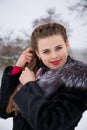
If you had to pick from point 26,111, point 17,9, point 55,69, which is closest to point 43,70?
point 55,69

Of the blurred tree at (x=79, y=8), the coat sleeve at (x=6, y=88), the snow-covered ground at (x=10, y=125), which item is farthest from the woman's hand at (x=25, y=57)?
the blurred tree at (x=79, y=8)

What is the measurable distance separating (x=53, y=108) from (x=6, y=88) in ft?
1.03

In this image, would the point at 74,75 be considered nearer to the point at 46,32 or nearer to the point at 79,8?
the point at 46,32

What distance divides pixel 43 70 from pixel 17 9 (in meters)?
3.73

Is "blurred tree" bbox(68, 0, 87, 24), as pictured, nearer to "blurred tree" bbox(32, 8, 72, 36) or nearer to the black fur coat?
"blurred tree" bbox(32, 8, 72, 36)

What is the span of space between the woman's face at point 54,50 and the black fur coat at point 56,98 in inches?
1.1

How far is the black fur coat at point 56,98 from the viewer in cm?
79

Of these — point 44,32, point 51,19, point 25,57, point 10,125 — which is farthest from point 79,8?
point 44,32

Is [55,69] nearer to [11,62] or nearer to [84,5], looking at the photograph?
[11,62]

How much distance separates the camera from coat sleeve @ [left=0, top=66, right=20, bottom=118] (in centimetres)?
104

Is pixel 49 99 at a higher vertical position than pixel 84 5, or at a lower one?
higher

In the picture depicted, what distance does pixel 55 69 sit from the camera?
0.89m

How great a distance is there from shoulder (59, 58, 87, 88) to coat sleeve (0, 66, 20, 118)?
0.27m

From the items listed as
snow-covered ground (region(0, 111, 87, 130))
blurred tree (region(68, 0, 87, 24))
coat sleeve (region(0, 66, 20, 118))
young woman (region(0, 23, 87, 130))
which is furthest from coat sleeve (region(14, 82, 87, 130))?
blurred tree (region(68, 0, 87, 24))
